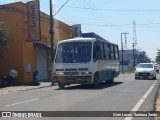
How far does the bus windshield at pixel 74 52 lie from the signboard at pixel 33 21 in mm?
11746

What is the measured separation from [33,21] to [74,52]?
12.9m

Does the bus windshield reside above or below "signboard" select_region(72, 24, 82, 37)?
below

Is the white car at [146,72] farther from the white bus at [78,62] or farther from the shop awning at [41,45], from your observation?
the white bus at [78,62]

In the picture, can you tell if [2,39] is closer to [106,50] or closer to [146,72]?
[106,50]

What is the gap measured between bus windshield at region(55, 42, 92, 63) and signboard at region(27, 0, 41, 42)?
1175cm

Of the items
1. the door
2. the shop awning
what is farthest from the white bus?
the door

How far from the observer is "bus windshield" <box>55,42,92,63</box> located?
74.8 feet

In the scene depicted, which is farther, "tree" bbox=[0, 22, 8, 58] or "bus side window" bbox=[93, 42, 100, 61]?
"tree" bbox=[0, 22, 8, 58]

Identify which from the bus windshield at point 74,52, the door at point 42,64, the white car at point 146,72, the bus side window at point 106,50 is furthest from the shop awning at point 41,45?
the bus windshield at point 74,52

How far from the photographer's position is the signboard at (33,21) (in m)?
34.8

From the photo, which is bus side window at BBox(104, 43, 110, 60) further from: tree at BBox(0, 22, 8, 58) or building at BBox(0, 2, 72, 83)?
building at BBox(0, 2, 72, 83)

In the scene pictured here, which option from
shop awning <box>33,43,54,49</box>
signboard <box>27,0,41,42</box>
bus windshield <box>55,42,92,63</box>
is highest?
signboard <box>27,0,41,42</box>

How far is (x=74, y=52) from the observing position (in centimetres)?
2314

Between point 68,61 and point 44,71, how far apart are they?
19.2 meters
